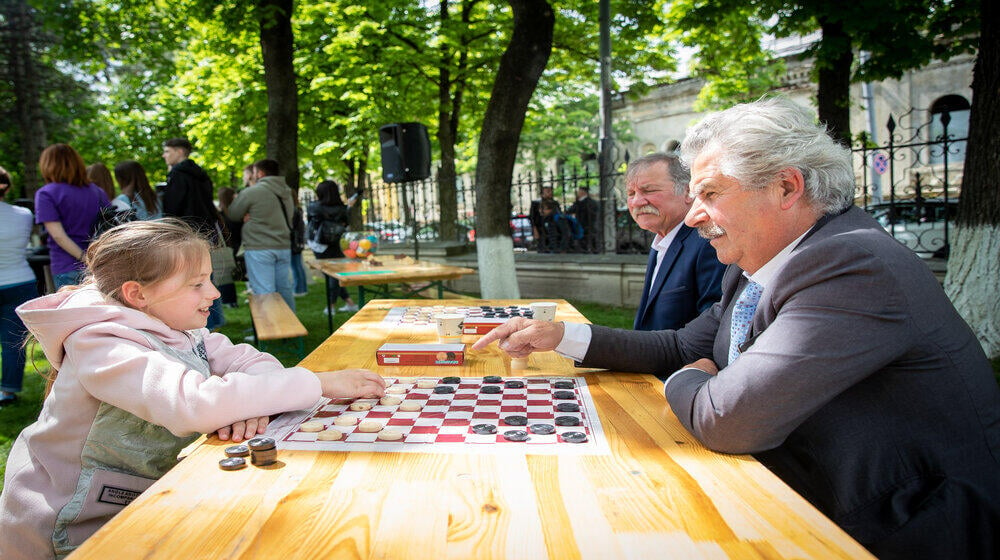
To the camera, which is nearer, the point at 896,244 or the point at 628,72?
the point at 896,244

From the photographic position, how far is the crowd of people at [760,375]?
1.45 metres

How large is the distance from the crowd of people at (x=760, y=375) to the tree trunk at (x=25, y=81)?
52.9ft

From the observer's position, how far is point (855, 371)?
1432mm

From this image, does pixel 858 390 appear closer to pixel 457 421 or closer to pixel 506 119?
pixel 457 421

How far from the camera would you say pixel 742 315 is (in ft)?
6.76

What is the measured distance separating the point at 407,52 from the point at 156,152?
12.0m

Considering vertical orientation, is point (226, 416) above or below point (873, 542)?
above

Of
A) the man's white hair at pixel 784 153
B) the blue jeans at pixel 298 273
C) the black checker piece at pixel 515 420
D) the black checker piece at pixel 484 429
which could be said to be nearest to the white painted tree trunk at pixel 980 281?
the man's white hair at pixel 784 153

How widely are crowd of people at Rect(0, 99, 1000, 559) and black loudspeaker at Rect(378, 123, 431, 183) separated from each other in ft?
25.2

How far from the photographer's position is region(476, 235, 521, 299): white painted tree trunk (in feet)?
25.1

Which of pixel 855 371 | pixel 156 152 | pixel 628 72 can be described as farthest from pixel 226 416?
pixel 156 152

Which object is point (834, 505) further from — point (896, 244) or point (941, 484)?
point (896, 244)

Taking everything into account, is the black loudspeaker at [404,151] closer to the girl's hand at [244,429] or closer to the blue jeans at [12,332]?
the blue jeans at [12,332]

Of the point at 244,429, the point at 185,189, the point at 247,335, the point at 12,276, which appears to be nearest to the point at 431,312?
the point at 244,429
